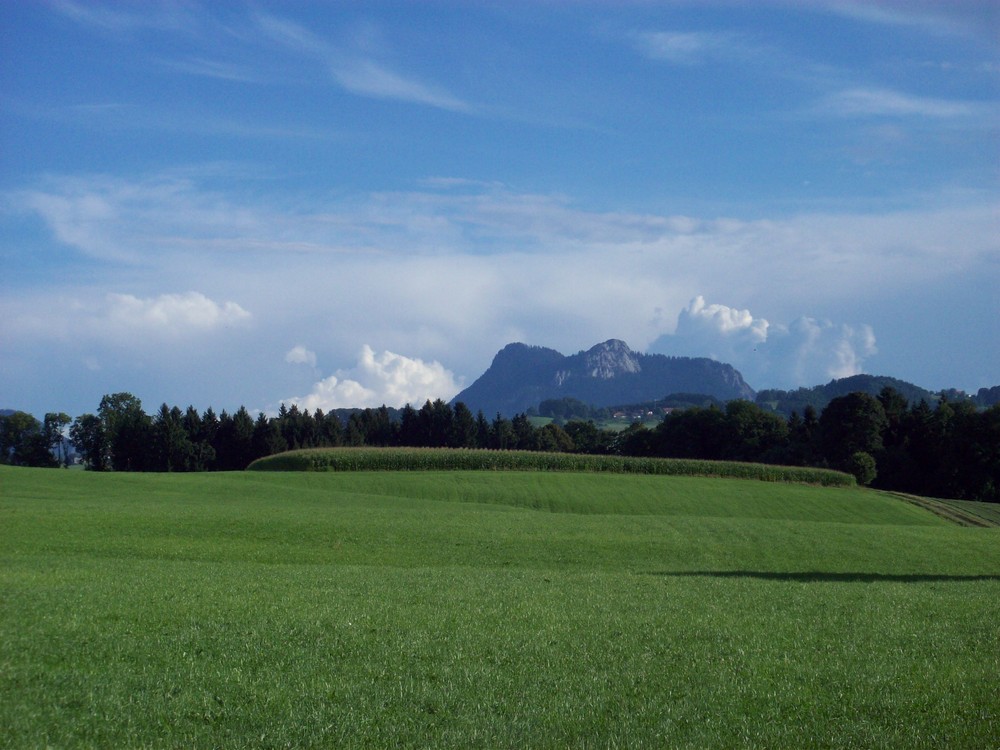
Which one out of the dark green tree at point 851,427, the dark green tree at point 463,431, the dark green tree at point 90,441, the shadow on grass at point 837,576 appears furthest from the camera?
the dark green tree at point 463,431

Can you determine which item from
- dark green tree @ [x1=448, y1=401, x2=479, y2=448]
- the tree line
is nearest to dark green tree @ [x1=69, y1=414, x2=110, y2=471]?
the tree line

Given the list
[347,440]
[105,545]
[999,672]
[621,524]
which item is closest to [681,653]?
[999,672]

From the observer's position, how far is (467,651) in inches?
552

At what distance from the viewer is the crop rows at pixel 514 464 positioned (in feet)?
243

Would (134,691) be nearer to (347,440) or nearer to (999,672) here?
(999,672)

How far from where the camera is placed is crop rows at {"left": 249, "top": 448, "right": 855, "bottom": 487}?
73938 millimetres

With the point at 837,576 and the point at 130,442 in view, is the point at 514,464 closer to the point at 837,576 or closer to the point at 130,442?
the point at 837,576

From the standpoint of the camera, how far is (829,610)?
752 inches

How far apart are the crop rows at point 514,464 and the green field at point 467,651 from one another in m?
39.7

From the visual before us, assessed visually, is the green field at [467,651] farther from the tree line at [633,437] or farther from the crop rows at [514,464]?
the tree line at [633,437]

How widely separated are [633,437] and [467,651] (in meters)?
118

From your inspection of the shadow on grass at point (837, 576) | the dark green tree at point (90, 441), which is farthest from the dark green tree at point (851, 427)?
the dark green tree at point (90, 441)

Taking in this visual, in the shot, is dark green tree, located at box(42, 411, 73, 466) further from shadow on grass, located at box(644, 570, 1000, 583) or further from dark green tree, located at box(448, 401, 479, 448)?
shadow on grass, located at box(644, 570, 1000, 583)

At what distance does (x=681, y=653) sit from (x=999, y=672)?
16.0 ft
